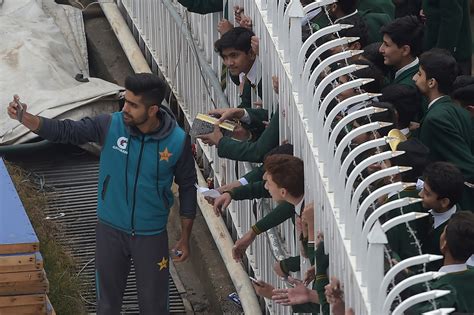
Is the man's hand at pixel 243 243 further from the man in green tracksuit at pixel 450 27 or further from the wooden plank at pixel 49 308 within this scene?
the man in green tracksuit at pixel 450 27

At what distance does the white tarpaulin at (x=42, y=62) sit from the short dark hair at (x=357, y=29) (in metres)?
2.84

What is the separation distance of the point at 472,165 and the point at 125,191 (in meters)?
1.91

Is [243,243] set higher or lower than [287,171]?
lower

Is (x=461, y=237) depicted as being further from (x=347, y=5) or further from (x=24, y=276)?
(x=24, y=276)

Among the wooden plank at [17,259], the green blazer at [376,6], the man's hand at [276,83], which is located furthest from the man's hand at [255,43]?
the wooden plank at [17,259]

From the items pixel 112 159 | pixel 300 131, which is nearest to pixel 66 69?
pixel 112 159

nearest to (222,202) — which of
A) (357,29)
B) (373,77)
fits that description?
(373,77)

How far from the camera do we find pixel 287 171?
259 inches

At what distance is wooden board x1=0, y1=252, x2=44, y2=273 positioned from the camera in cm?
744

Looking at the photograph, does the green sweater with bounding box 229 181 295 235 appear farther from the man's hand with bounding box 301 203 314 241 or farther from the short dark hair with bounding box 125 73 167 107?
the short dark hair with bounding box 125 73 167 107

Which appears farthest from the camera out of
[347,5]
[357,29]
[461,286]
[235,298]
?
[235,298]

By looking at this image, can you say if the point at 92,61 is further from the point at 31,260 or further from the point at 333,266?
the point at 333,266

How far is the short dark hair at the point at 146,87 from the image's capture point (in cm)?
750

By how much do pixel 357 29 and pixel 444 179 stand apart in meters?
1.77
